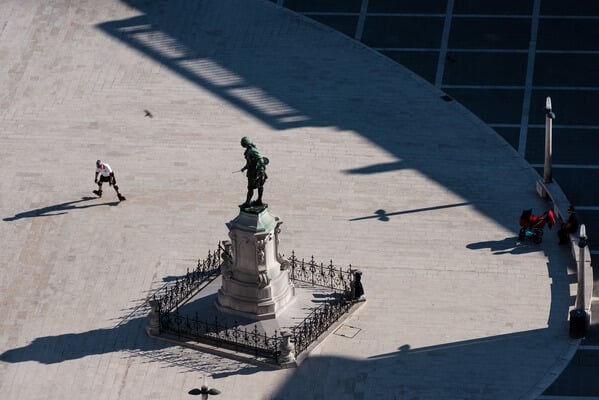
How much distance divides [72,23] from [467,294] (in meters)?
→ 31.8

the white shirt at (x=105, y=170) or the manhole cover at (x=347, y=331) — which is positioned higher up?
the white shirt at (x=105, y=170)

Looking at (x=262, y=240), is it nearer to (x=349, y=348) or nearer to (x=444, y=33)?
(x=349, y=348)

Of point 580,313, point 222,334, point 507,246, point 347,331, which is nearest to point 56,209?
point 222,334

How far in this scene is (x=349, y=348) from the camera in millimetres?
73625

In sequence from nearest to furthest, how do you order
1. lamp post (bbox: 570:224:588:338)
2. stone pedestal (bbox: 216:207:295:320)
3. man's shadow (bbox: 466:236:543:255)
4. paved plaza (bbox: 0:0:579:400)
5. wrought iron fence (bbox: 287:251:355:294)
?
paved plaza (bbox: 0:0:579:400) < stone pedestal (bbox: 216:207:295:320) < lamp post (bbox: 570:224:588:338) < wrought iron fence (bbox: 287:251:355:294) < man's shadow (bbox: 466:236:543:255)

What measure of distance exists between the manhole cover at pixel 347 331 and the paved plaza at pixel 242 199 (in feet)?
0.47

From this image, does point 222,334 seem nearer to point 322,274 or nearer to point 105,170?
point 322,274

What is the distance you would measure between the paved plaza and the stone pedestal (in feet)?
8.73

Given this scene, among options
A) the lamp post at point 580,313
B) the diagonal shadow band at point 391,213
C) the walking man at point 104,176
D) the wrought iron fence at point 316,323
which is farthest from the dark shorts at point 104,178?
the lamp post at point 580,313

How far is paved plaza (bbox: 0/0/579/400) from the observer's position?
7269 centimetres

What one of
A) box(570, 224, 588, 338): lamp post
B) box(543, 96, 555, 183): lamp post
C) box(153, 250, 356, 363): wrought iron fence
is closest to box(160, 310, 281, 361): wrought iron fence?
box(153, 250, 356, 363): wrought iron fence

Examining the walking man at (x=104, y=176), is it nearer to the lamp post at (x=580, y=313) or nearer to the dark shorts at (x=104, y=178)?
the dark shorts at (x=104, y=178)

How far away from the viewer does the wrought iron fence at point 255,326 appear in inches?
2894

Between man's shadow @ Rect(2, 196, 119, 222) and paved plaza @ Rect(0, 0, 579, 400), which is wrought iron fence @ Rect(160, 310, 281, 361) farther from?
man's shadow @ Rect(2, 196, 119, 222)
